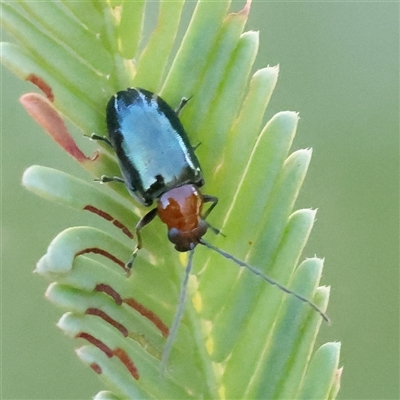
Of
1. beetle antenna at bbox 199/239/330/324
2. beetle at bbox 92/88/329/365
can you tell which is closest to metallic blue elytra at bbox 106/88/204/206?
beetle at bbox 92/88/329/365

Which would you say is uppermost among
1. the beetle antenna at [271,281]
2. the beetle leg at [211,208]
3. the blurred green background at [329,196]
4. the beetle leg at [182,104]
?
the blurred green background at [329,196]

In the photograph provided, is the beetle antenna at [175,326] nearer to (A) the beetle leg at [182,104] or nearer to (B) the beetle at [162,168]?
(B) the beetle at [162,168]

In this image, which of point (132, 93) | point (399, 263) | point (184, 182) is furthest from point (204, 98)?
point (399, 263)

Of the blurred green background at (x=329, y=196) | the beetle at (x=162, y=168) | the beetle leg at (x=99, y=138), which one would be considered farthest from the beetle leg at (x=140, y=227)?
the blurred green background at (x=329, y=196)

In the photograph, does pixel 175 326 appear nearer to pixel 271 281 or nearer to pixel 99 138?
pixel 271 281

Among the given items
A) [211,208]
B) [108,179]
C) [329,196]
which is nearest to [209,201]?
[211,208]

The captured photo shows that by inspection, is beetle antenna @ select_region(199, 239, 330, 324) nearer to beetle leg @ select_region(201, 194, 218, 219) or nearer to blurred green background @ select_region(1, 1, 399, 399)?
beetle leg @ select_region(201, 194, 218, 219)
